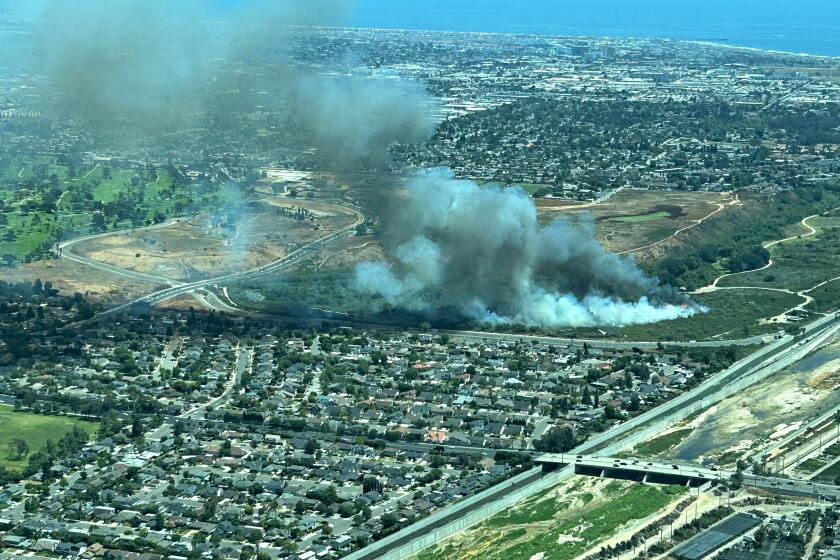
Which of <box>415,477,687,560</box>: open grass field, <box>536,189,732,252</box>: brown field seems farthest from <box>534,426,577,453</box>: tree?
<box>536,189,732,252</box>: brown field

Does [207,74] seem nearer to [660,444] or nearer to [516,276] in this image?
[516,276]

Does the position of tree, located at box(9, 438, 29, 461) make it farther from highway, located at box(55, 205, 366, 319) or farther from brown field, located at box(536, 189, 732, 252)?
brown field, located at box(536, 189, 732, 252)

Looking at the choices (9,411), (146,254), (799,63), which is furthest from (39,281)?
(799,63)

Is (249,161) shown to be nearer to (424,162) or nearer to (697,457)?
(424,162)

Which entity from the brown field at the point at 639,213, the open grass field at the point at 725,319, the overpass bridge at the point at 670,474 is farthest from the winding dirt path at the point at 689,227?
the overpass bridge at the point at 670,474

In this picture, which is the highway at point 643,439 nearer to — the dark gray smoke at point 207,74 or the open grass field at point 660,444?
the open grass field at point 660,444

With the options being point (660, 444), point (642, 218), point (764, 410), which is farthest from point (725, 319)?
point (642, 218)
